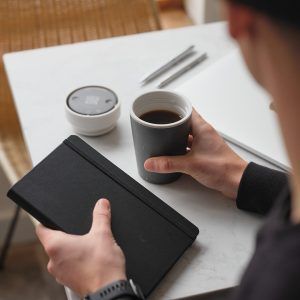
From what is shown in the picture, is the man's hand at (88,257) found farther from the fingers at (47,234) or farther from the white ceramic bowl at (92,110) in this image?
the white ceramic bowl at (92,110)

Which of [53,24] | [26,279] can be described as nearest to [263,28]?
[53,24]

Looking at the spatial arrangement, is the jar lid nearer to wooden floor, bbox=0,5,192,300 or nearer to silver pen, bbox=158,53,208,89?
silver pen, bbox=158,53,208,89

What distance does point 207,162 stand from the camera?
79 centimetres

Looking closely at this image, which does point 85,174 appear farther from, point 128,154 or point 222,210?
Answer: point 222,210

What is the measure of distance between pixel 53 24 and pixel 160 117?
69 centimetres

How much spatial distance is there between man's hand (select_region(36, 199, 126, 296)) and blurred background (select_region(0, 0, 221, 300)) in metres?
0.56

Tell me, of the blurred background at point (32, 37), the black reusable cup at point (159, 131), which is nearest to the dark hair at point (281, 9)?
the black reusable cup at point (159, 131)

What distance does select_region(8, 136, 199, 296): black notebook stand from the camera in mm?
692

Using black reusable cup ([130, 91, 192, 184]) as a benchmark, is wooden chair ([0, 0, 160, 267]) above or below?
below

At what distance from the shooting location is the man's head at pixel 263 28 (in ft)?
1.23

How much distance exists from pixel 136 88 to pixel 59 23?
0.49 m

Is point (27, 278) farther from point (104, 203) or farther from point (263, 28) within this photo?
point (263, 28)

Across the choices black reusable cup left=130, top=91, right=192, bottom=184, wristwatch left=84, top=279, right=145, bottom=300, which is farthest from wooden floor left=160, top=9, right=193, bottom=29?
wristwatch left=84, top=279, right=145, bottom=300

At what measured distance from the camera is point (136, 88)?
0.98 meters
